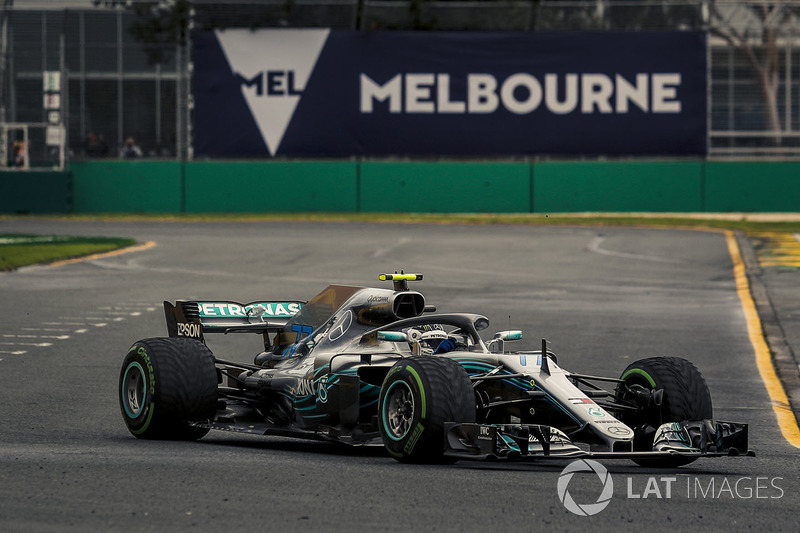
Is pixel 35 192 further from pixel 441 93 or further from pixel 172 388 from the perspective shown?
pixel 172 388

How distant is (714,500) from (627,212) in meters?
35.3

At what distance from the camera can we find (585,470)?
8297 mm

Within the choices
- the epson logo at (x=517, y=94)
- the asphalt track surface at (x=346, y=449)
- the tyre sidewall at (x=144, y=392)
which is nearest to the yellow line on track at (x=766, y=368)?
the asphalt track surface at (x=346, y=449)

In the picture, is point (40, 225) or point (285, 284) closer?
point (285, 284)

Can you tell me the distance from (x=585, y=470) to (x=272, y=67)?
3577cm

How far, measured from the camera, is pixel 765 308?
1952 centimetres

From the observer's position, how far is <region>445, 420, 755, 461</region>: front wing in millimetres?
8031

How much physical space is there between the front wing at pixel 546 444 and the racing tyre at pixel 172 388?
2195 mm

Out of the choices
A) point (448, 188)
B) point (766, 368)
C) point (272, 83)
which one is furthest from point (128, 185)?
point (766, 368)

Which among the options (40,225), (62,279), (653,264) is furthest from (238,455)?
(40,225)

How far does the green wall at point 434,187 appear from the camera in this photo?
42.1 metres

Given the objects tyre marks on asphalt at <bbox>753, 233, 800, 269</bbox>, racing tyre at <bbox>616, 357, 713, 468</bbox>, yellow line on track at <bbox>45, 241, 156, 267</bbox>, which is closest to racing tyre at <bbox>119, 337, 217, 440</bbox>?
racing tyre at <bbox>616, 357, 713, 468</bbox>

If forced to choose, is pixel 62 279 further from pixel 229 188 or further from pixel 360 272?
pixel 229 188

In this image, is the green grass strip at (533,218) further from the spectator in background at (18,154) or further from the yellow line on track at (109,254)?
the yellow line on track at (109,254)
